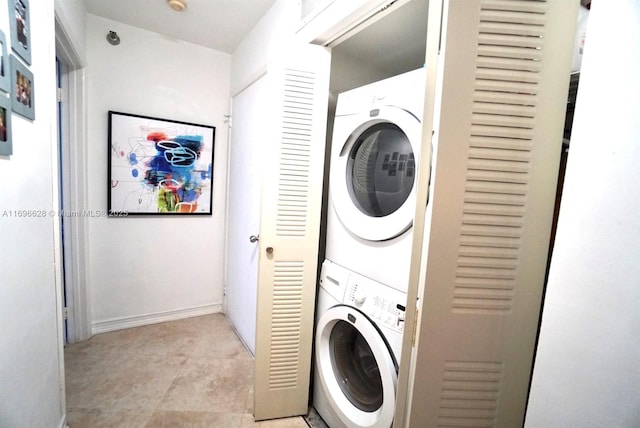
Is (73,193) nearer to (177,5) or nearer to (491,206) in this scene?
(177,5)

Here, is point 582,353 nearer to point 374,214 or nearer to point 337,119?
point 374,214

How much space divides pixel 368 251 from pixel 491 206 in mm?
528

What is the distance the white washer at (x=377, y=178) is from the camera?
0.94 meters

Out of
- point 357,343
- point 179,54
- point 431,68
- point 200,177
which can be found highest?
point 179,54

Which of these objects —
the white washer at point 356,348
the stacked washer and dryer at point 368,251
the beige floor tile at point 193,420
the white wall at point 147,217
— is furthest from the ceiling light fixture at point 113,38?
the beige floor tile at point 193,420

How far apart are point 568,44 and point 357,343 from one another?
49.1 inches

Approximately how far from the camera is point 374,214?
3.66 feet

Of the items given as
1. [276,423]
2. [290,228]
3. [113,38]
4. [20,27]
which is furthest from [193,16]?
[276,423]

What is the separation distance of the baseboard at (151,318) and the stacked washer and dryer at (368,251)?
4.82 feet

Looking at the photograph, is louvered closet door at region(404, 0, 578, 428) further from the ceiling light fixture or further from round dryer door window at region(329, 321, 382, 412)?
the ceiling light fixture

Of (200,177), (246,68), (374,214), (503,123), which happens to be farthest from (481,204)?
(200,177)

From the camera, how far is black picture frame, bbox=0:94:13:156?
72cm

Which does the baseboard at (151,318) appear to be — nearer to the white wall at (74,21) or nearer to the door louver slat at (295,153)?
the door louver slat at (295,153)

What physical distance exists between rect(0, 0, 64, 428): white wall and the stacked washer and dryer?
1069 mm
